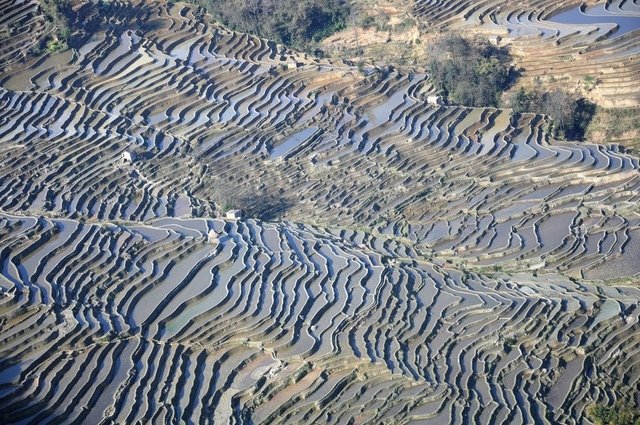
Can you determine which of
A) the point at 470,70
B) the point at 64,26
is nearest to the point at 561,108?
the point at 470,70

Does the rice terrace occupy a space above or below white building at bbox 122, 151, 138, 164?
below

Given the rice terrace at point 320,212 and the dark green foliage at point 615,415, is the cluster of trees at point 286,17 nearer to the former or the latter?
the rice terrace at point 320,212

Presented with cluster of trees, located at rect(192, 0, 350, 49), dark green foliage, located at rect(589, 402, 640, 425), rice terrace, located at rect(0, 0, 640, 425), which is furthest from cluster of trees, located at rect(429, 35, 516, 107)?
dark green foliage, located at rect(589, 402, 640, 425)

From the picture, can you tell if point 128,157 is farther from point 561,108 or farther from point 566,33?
point 566,33

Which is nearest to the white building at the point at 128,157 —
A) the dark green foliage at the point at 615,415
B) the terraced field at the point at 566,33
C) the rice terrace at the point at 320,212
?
the rice terrace at the point at 320,212

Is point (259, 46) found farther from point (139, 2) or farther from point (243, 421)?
point (243, 421)

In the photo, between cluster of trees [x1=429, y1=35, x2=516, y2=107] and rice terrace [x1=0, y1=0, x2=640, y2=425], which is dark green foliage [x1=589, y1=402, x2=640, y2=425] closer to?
rice terrace [x1=0, y1=0, x2=640, y2=425]

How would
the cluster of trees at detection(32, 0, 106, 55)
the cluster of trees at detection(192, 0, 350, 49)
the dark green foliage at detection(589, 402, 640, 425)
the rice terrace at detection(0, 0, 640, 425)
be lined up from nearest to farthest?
the dark green foliage at detection(589, 402, 640, 425), the rice terrace at detection(0, 0, 640, 425), the cluster of trees at detection(32, 0, 106, 55), the cluster of trees at detection(192, 0, 350, 49)
